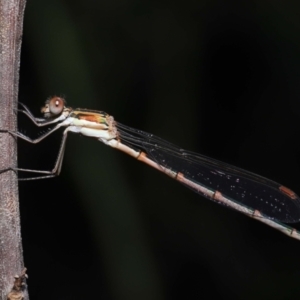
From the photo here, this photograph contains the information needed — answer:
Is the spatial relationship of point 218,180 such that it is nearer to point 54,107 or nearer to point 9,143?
point 54,107

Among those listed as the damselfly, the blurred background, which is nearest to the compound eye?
the damselfly

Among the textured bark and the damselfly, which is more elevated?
the textured bark

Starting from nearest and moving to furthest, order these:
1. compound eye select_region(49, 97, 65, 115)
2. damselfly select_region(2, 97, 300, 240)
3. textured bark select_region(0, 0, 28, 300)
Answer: textured bark select_region(0, 0, 28, 300), compound eye select_region(49, 97, 65, 115), damselfly select_region(2, 97, 300, 240)

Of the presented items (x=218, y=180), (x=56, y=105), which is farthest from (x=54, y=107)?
(x=218, y=180)

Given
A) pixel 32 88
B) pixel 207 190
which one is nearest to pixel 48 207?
pixel 32 88

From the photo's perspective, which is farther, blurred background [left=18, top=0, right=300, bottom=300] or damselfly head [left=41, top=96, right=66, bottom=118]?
blurred background [left=18, top=0, right=300, bottom=300]

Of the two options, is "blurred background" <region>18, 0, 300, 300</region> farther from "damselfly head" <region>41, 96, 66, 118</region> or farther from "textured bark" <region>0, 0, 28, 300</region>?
"textured bark" <region>0, 0, 28, 300</region>
